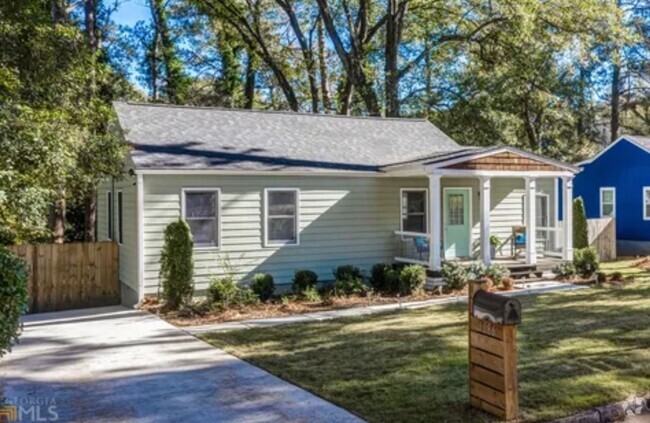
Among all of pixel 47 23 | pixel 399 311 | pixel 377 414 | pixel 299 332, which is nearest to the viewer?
pixel 377 414

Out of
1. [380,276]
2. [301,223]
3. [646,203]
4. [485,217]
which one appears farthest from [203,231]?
[646,203]

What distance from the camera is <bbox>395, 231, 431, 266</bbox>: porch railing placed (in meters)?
14.0

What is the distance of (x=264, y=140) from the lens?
14828 mm

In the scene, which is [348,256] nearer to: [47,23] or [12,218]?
[12,218]

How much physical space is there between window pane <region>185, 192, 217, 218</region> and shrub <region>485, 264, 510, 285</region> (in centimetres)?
648

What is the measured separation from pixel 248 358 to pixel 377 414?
8.77 ft

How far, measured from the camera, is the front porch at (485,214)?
1355cm

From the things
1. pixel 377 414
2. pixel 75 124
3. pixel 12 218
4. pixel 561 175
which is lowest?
pixel 377 414

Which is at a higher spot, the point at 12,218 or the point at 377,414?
Result: the point at 12,218

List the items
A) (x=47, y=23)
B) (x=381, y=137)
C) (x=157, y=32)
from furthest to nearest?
(x=157, y=32) → (x=381, y=137) → (x=47, y=23)

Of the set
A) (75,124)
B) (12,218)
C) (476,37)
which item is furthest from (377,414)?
(476,37)

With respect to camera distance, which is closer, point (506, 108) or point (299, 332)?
point (299, 332)

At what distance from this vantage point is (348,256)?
1416cm

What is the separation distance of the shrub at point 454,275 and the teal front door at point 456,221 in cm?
182
